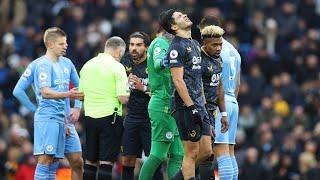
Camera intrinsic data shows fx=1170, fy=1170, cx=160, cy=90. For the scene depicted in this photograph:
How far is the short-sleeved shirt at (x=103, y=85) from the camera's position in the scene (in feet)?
57.0

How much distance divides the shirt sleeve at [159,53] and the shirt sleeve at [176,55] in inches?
19.4

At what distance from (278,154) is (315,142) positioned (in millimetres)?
876

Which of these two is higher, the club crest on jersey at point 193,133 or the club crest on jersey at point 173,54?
the club crest on jersey at point 173,54

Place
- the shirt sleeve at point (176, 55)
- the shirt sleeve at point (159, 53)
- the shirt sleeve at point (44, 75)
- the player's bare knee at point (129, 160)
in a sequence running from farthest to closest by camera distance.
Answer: the player's bare knee at point (129, 160)
the shirt sleeve at point (44, 75)
the shirt sleeve at point (159, 53)
the shirt sleeve at point (176, 55)

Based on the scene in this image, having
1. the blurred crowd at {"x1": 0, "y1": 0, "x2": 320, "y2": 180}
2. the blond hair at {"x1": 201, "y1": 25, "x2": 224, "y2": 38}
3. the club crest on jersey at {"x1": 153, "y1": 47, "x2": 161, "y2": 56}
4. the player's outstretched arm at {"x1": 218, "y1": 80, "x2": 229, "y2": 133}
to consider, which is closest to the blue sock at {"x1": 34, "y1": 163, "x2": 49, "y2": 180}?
the club crest on jersey at {"x1": 153, "y1": 47, "x2": 161, "y2": 56}

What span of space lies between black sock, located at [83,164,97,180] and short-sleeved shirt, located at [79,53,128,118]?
776 mm

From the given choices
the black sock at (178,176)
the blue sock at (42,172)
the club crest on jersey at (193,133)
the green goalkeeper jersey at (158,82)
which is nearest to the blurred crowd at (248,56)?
the blue sock at (42,172)

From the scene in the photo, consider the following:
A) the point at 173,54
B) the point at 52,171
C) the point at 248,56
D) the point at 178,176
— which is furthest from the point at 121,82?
the point at 248,56

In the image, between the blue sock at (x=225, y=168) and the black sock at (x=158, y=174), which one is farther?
the black sock at (x=158, y=174)

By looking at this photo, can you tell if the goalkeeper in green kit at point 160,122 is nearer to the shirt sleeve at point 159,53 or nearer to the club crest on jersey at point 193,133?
the shirt sleeve at point 159,53

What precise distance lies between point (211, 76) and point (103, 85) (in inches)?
70.9

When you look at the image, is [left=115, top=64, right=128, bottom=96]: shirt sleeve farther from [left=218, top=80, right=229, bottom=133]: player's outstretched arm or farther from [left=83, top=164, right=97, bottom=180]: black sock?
[left=218, top=80, right=229, bottom=133]: player's outstretched arm

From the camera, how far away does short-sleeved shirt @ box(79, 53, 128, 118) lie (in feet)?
57.0

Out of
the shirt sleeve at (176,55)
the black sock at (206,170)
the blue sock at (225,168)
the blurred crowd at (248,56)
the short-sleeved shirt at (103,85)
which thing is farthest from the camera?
the blurred crowd at (248,56)
